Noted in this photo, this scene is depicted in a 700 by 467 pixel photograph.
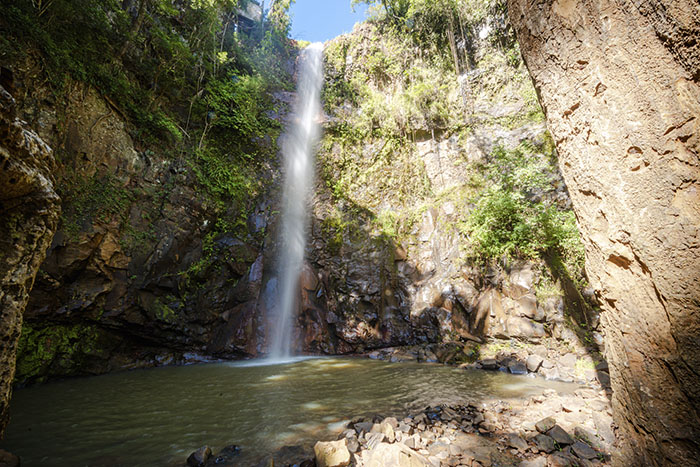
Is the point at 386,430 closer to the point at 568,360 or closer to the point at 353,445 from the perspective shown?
the point at 353,445

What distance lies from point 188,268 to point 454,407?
7.45 metres

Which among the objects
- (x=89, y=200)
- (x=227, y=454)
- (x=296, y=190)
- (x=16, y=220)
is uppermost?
(x=296, y=190)

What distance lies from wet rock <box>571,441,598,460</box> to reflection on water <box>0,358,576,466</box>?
171cm

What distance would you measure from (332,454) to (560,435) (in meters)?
2.17

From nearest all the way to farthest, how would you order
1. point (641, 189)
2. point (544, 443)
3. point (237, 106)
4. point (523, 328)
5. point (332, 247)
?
point (641, 189)
point (544, 443)
point (523, 328)
point (332, 247)
point (237, 106)

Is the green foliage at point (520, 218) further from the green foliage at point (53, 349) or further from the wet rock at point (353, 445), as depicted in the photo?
the green foliage at point (53, 349)

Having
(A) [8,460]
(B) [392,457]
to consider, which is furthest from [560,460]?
(A) [8,460]

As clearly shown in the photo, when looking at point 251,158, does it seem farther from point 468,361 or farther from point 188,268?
point 468,361

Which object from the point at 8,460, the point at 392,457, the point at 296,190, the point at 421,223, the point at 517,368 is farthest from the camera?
the point at 296,190

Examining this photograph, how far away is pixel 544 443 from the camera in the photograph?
254 cm

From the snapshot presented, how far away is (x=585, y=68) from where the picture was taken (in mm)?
1783

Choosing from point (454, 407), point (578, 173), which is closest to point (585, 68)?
point (578, 173)

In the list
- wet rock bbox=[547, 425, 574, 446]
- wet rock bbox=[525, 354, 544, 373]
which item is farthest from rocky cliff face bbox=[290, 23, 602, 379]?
wet rock bbox=[547, 425, 574, 446]

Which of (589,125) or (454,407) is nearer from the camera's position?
(589,125)
